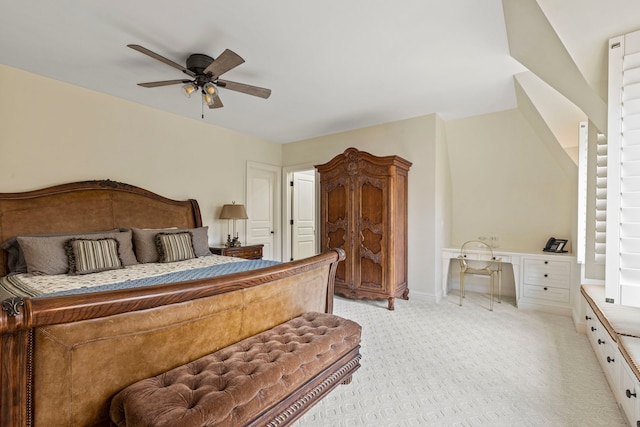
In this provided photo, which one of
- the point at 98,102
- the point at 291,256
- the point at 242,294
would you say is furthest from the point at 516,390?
the point at 98,102

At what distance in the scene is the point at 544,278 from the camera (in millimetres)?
3727

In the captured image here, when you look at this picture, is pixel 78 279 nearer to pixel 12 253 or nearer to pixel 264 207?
pixel 12 253

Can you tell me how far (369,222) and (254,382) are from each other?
9.55 feet

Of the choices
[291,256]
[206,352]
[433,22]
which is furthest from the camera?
[291,256]

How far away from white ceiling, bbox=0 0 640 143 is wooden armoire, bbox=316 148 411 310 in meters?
0.87

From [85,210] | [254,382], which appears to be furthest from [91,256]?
[254,382]

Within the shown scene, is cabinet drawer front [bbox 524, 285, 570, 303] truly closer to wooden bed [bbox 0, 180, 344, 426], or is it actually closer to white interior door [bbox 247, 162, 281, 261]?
wooden bed [bbox 0, 180, 344, 426]

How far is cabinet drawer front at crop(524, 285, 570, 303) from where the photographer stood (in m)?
3.61

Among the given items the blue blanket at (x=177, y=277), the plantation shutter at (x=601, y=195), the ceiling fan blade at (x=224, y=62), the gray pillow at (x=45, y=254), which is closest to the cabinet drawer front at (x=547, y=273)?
the plantation shutter at (x=601, y=195)

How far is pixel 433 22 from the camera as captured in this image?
7.22 ft

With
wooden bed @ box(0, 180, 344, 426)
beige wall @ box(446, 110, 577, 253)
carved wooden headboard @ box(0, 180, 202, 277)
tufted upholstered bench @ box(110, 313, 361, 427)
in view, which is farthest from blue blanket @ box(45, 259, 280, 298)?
beige wall @ box(446, 110, 577, 253)

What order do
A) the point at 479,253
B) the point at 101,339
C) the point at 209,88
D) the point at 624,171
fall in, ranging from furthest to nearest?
1. the point at 479,253
2. the point at 209,88
3. the point at 624,171
4. the point at 101,339

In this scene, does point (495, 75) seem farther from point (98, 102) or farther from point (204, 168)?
point (98, 102)

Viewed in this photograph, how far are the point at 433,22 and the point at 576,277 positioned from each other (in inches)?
128
